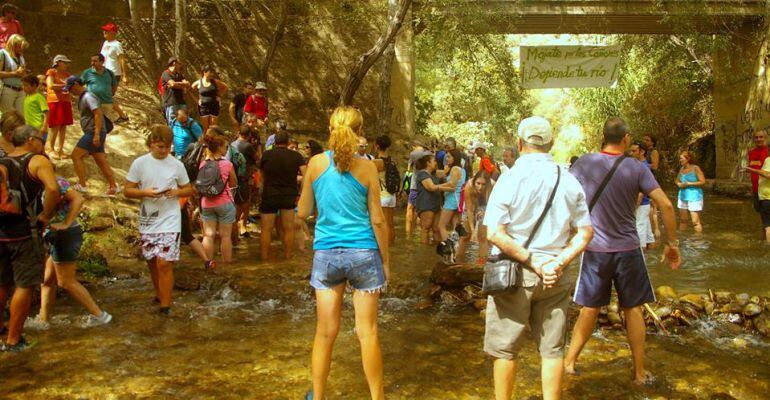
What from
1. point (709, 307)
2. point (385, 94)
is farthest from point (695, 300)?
point (385, 94)

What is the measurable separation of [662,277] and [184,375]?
6225 millimetres

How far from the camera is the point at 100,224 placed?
9594 millimetres

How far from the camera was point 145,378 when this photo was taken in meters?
4.93

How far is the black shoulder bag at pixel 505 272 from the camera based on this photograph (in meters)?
3.66

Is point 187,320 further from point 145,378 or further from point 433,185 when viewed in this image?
point 433,185

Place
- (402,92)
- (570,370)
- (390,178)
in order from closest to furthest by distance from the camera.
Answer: (570,370), (390,178), (402,92)

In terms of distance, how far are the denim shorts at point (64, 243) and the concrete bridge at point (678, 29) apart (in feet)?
36.0

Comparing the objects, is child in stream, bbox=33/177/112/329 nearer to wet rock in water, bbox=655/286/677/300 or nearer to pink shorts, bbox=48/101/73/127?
pink shorts, bbox=48/101/73/127

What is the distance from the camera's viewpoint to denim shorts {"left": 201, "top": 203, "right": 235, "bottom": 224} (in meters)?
8.10

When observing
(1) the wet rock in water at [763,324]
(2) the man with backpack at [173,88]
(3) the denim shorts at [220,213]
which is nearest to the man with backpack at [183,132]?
(2) the man with backpack at [173,88]

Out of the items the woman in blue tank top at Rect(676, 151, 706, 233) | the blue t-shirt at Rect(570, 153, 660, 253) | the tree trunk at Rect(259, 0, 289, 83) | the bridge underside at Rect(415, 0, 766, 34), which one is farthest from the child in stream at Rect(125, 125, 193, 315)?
the bridge underside at Rect(415, 0, 766, 34)

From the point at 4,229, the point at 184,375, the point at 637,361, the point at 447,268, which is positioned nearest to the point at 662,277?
the point at 447,268

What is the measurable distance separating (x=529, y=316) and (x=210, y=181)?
5.11 metres

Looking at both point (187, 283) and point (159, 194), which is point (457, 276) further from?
point (159, 194)
